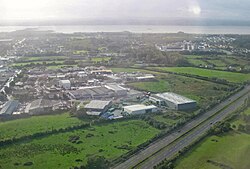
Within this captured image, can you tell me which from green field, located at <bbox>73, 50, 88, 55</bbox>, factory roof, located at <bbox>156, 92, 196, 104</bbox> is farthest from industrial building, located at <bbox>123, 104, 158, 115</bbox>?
green field, located at <bbox>73, 50, 88, 55</bbox>

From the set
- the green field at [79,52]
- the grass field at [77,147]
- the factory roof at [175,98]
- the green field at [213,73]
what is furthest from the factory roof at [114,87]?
the green field at [79,52]

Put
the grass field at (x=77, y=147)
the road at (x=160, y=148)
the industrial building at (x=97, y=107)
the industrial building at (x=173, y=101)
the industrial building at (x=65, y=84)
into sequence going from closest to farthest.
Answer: the road at (x=160, y=148) → the grass field at (x=77, y=147) → the industrial building at (x=97, y=107) → the industrial building at (x=173, y=101) → the industrial building at (x=65, y=84)

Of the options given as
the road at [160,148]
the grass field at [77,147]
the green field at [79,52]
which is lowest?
the road at [160,148]

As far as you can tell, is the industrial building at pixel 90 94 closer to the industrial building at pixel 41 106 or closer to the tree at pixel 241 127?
the industrial building at pixel 41 106

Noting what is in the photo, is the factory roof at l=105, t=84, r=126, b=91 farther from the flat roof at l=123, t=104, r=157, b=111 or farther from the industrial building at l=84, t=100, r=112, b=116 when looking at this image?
the flat roof at l=123, t=104, r=157, b=111

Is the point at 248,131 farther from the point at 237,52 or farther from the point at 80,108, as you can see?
the point at 237,52

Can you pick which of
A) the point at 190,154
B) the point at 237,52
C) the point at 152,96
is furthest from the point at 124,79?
the point at 237,52

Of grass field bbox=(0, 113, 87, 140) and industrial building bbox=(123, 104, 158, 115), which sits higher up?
industrial building bbox=(123, 104, 158, 115)
